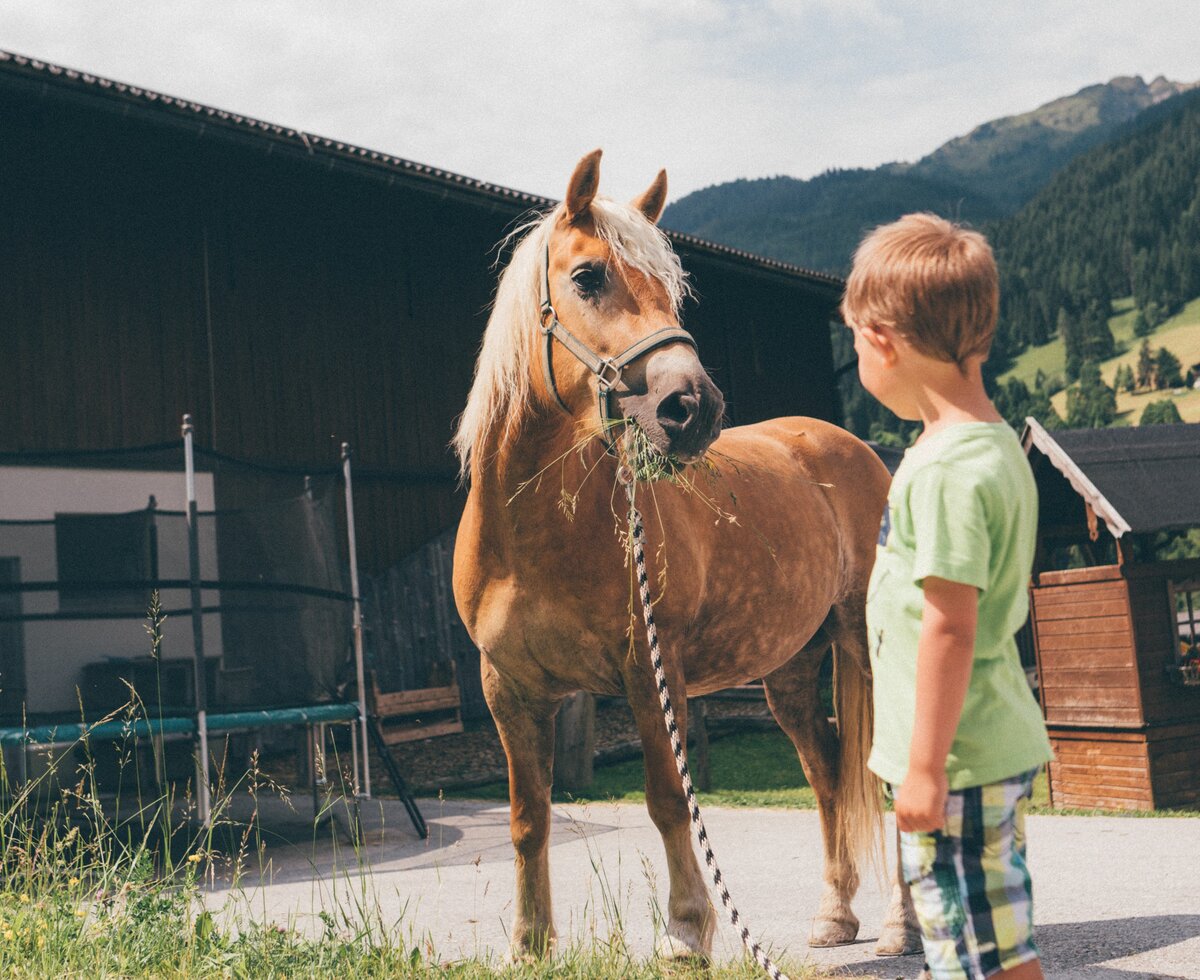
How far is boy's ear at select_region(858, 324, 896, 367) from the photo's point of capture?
6.38ft

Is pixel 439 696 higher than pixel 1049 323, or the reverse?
pixel 1049 323

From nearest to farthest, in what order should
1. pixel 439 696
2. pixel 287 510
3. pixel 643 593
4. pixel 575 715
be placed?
1. pixel 643 593
2. pixel 287 510
3. pixel 575 715
4. pixel 439 696

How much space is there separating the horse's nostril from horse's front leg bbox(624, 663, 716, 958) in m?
0.80

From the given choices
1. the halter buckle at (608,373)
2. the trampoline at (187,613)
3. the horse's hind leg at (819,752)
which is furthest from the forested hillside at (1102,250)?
the halter buckle at (608,373)

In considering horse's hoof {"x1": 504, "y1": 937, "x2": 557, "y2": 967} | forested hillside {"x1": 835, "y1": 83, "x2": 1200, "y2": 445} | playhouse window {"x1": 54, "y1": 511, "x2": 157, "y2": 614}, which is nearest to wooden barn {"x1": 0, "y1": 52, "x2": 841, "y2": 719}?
playhouse window {"x1": 54, "y1": 511, "x2": 157, "y2": 614}

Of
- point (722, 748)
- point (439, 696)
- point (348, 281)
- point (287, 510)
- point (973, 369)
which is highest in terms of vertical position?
point (348, 281)

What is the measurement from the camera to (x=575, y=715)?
9.03 m

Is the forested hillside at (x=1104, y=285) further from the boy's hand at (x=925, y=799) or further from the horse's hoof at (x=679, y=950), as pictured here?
the boy's hand at (x=925, y=799)

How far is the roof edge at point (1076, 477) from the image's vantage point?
805 centimetres

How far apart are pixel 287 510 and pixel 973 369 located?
19.8 feet

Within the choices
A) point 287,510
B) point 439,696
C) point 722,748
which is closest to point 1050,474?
point 722,748

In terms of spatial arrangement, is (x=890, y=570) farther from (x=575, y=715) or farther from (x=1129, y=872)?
(x=575, y=715)

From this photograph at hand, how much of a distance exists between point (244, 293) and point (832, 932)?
1036 centimetres

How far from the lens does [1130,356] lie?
3546 inches
